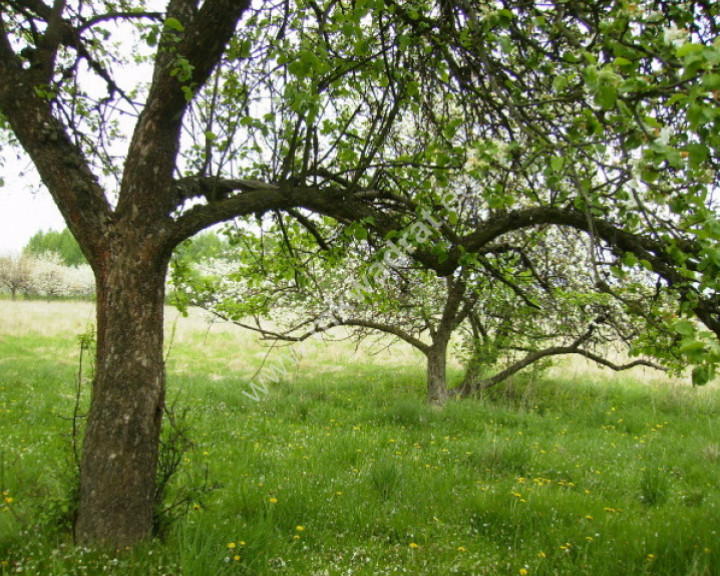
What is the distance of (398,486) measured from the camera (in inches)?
211

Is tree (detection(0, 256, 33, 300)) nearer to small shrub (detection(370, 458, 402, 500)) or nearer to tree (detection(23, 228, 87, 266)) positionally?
tree (detection(23, 228, 87, 266))

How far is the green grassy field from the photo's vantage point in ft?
12.6

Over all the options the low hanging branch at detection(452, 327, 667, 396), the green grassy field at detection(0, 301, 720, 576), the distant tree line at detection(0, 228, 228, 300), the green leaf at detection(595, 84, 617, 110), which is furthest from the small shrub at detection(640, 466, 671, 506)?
the distant tree line at detection(0, 228, 228, 300)

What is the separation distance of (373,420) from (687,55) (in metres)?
7.90

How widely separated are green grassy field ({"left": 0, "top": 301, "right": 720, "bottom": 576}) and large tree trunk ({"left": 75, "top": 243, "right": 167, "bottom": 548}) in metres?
0.25

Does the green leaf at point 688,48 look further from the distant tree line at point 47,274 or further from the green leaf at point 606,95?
the distant tree line at point 47,274

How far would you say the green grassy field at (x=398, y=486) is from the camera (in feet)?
12.6

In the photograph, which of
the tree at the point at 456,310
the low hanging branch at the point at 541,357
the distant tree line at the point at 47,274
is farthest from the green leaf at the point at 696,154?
the distant tree line at the point at 47,274

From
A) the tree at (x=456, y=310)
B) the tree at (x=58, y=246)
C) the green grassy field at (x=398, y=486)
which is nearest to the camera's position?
the green grassy field at (x=398, y=486)

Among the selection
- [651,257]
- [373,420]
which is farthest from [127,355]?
[373,420]

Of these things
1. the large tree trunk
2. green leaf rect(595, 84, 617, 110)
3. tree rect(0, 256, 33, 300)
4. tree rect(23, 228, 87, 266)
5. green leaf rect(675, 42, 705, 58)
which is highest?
tree rect(23, 228, 87, 266)

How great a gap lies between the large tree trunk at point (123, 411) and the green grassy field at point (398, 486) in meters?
0.25

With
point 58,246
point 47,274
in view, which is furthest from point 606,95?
point 58,246

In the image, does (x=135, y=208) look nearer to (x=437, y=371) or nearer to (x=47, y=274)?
(x=437, y=371)
